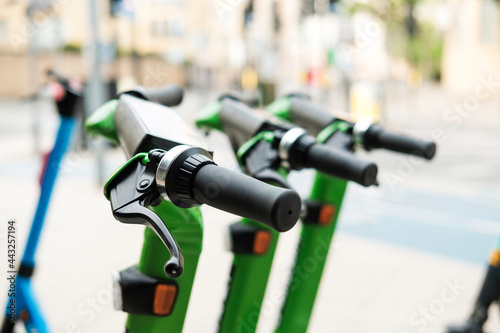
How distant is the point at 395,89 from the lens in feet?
106

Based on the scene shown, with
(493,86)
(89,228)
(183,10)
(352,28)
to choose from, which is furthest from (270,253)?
(183,10)

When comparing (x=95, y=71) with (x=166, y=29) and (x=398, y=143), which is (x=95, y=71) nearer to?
(x=398, y=143)

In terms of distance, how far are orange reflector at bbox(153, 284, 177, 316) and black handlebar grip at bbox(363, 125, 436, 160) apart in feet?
2.12

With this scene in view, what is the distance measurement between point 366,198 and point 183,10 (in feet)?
127

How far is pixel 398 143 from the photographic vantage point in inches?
55.9

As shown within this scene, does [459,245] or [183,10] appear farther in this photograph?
[183,10]

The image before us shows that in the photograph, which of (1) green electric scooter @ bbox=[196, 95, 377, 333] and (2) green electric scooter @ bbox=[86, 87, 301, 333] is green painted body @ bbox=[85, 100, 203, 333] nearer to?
(2) green electric scooter @ bbox=[86, 87, 301, 333]

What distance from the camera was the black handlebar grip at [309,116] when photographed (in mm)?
1533

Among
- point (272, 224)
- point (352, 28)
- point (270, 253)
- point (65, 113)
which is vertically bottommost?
point (270, 253)

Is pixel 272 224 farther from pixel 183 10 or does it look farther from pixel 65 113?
pixel 183 10

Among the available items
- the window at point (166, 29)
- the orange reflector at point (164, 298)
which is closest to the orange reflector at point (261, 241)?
the orange reflector at point (164, 298)

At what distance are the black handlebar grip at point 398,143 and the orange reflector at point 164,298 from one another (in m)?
0.65

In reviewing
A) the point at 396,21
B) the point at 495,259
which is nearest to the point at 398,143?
the point at 495,259

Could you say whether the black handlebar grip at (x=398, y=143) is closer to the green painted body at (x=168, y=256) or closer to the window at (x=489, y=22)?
the green painted body at (x=168, y=256)
